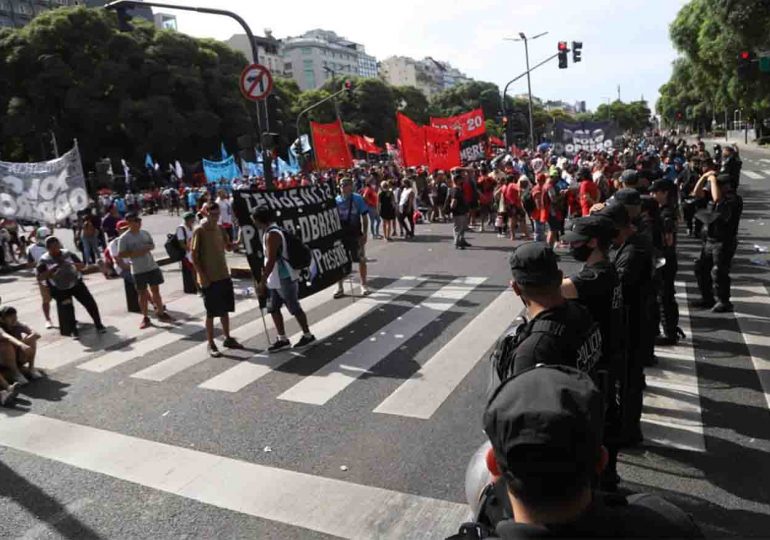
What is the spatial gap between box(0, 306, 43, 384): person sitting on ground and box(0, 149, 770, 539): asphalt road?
21 centimetres

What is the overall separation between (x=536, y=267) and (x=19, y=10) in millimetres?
96013

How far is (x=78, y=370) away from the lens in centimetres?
735

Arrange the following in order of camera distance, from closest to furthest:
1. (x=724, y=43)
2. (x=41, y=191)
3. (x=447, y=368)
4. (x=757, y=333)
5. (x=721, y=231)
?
1. (x=447, y=368)
2. (x=757, y=333)
3. (x=721, y=231)
4. (x=41, y=191)
5. (x=724, y=43)

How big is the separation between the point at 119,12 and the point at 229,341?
8949 mm

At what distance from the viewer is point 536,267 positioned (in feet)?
9.53

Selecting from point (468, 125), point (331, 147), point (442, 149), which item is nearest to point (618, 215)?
point (442, 149)

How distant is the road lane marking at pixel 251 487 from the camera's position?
3812mm

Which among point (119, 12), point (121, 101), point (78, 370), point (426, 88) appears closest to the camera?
point (78, 370)

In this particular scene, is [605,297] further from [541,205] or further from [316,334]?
[541,205]

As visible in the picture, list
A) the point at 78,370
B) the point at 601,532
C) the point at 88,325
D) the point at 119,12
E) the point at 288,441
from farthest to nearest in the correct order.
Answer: the point at 119,12 < the point at 88,325 < the point at 78,370 < the point at 288,441 < the point at 601,532

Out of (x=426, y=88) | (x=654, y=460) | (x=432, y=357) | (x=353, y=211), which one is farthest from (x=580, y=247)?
(x=426, y=88)

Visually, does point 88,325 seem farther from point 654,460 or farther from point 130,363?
point 654,460

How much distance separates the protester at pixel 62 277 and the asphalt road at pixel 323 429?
0.63m

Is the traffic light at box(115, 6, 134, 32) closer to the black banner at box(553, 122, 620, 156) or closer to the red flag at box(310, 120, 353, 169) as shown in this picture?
the red flag at box(310, 120, 353, 169)
